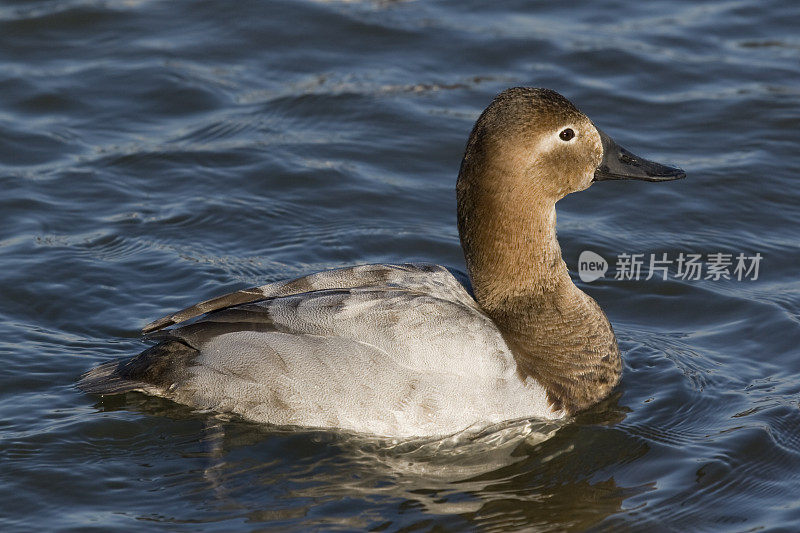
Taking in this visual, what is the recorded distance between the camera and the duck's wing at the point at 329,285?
267 inches

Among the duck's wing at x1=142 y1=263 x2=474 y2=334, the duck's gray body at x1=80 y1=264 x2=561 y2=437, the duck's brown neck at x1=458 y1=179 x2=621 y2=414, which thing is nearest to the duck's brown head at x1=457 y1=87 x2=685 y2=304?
the duck's brown neck at x1=458 y1=179 x2=621 y2=414

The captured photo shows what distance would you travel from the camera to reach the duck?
20.9 ft

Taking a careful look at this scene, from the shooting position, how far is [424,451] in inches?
253

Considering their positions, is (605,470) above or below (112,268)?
below

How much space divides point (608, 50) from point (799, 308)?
474cm

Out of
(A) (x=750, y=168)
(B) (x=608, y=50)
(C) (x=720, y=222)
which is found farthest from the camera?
(B) (x=608, y=50)

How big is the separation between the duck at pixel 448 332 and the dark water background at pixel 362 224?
0.70 feet

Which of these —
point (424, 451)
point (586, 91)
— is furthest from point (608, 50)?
point (424, 451)

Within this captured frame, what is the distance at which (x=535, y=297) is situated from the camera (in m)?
6.94

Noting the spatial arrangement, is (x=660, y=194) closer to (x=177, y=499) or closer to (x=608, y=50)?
(x=608, y=50)

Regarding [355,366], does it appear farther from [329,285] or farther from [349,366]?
[329,285]

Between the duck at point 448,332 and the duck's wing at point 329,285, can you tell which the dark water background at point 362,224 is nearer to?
the duck at point 448,332

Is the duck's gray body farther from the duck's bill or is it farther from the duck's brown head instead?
the duck's bill

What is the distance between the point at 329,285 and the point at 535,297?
1.23 metres
